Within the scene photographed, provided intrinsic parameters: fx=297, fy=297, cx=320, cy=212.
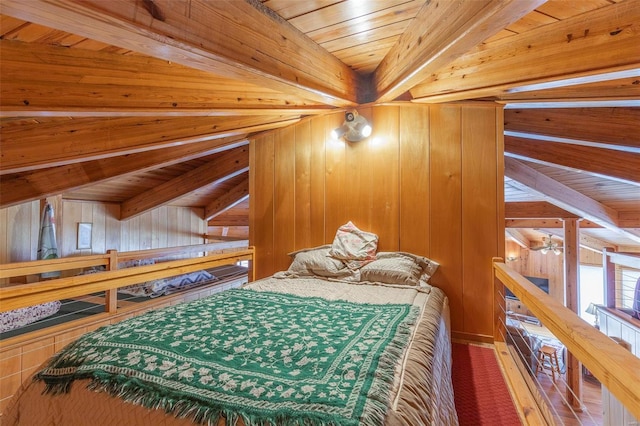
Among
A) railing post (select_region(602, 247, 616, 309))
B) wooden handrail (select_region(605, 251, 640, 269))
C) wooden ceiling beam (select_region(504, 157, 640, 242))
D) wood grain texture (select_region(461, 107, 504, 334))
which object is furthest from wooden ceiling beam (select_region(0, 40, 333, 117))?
railing post (select_region(602, 247, 616, 309))

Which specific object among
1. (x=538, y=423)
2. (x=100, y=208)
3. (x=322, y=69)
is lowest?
(x=538, y=423)

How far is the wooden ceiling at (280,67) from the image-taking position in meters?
1.12

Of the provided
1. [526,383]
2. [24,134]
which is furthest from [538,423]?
[24,134]

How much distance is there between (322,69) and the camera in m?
1.88

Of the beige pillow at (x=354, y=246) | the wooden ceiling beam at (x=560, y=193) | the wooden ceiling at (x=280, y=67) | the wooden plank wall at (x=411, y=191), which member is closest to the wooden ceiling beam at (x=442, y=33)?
the wooden ceiling at (x=280, y=67)

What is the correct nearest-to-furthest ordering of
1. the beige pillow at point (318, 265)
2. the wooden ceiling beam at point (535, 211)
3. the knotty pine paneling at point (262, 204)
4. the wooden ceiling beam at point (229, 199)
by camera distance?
1. the beige pillow at point (318, 265)
2. the knotty pine paneling at point (262, 204)
3. the wooden ceiling beam at point (535, 211)
4. the wooden ceiling beam at point (229, 199)

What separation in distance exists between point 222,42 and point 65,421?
4.84 ft

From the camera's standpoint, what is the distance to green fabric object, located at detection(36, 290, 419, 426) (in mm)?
804

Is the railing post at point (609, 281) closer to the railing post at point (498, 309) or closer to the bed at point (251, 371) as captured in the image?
the railing post at point (498, 309)

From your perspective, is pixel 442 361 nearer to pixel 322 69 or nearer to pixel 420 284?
pixel 420 284

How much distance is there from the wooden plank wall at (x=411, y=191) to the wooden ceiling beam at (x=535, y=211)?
2407 millimetres

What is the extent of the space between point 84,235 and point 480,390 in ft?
15.1

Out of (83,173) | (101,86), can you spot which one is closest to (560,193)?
(101,86)

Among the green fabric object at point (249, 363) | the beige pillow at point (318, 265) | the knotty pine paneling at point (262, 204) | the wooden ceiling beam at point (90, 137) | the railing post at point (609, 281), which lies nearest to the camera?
the green fabric object at point (249, 363)
